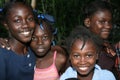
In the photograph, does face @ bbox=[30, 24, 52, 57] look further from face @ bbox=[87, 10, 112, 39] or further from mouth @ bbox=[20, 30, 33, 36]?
face @ bbox=[87, 10, 112, 39]

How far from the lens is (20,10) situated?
3828 mm

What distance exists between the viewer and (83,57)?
367 centimetres

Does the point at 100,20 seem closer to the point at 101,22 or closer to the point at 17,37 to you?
the point at 101,22

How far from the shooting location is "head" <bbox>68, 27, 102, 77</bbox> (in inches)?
145

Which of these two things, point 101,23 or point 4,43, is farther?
point 101,23

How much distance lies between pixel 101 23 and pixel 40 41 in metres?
0.74

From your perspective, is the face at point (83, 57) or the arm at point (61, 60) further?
the arm at point (61, 60)

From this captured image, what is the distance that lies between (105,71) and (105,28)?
0.73 metres

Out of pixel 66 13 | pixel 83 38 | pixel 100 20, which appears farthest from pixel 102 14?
pixel 66 13

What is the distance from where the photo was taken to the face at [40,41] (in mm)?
4219

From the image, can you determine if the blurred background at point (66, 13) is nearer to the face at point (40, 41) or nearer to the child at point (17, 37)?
the face at point (40, 41)

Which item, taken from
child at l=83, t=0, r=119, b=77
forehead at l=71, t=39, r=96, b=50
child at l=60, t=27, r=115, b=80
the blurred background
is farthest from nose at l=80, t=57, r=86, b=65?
the blurred background

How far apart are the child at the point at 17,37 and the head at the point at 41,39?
279mm

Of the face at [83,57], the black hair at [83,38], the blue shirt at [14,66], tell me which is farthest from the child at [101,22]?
the blue shirt at [14,66]
